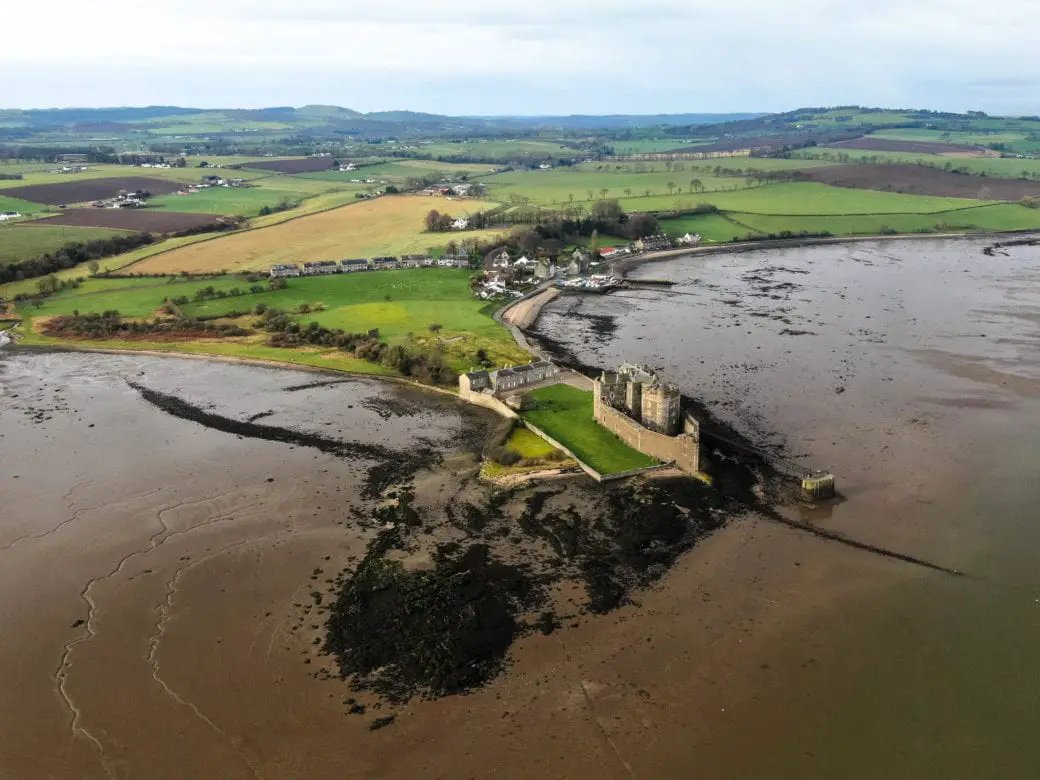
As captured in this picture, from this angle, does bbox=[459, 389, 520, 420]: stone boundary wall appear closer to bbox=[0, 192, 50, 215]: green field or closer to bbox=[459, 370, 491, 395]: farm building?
bbox=[459, 370, 491, 395]: farm building

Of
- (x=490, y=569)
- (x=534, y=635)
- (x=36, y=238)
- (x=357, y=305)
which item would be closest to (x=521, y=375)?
(x=490, y=569)

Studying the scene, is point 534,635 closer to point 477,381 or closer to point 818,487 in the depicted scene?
point 818,487

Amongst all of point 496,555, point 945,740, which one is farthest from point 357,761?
point 945,740

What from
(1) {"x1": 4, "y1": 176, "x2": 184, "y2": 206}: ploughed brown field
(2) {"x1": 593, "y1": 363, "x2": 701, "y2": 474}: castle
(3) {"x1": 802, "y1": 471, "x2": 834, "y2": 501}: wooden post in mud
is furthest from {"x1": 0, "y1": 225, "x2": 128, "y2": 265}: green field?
(3) {"x1": 802, "y1": 471, "x2": 834, "y2": 501}: wooden post in mud

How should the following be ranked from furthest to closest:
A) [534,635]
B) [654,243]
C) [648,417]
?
[654,243] < [648,417] < [534,635]

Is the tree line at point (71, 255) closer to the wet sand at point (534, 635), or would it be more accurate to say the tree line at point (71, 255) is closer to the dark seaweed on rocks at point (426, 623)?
the wet sand at point (534, 635)

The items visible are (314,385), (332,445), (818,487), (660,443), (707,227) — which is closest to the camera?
(818,487)

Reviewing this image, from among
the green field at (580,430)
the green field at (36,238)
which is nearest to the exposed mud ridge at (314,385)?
the green field at (580,430)

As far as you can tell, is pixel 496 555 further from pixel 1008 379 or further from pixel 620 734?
pixel 1008 379
